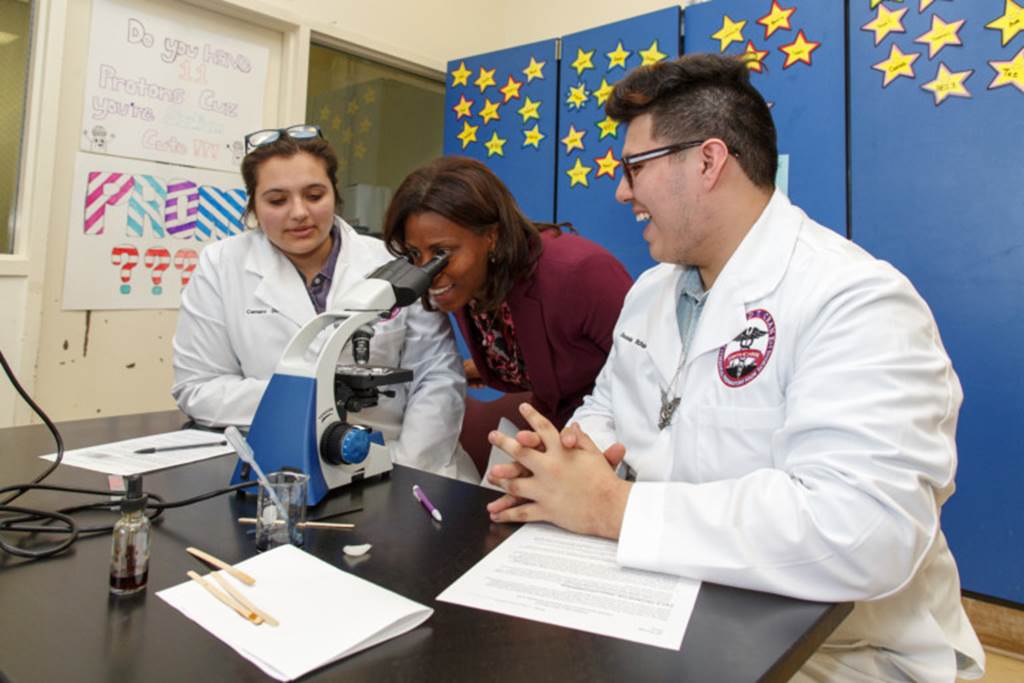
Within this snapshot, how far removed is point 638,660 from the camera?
0.53 metres

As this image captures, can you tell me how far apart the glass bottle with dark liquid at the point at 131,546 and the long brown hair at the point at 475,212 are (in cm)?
86

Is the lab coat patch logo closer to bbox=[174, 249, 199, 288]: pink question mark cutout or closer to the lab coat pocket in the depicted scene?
the lab coat pocket

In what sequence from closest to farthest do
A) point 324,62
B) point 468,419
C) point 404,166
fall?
point 468,419 < point 324,62 < point 404,166

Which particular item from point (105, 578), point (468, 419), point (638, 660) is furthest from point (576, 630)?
point (468, 419)

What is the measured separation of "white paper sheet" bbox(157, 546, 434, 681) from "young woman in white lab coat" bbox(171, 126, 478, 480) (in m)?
0.75

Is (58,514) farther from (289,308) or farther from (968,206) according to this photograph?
(968,206)

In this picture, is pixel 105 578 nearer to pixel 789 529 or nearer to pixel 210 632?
pixel 210 632

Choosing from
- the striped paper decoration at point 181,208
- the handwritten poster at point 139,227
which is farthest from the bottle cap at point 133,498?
the striped paper decoration at point 181,208

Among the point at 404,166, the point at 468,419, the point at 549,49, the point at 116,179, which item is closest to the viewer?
the point at 468,419

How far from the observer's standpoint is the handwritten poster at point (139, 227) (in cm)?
228

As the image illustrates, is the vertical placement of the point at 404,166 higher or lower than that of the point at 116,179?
higher

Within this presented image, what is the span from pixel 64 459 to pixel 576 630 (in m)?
0.89

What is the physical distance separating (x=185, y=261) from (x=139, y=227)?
0.20 metres

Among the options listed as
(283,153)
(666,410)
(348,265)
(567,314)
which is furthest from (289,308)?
(666,410)
